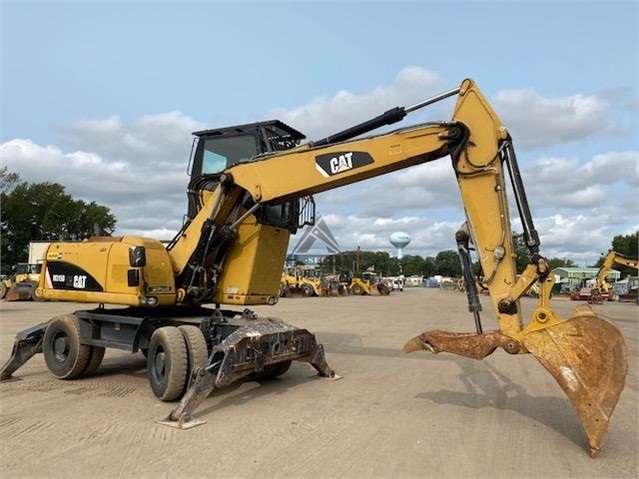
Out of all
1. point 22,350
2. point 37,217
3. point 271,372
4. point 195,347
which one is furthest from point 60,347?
point 37,217

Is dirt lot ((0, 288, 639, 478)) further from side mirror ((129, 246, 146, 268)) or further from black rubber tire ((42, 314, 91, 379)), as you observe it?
side mirror ((129, 246, 146, 268))

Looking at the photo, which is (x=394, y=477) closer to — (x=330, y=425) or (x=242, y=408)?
(x=330, y=425)

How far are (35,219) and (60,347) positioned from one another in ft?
189

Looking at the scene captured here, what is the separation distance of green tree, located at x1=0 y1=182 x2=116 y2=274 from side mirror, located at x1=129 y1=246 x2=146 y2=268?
5429cm

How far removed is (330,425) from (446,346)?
1.53 m

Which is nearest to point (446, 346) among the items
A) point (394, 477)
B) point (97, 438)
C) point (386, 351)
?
point (394, 477)

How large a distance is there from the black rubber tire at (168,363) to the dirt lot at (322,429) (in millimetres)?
235

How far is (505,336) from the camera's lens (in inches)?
229

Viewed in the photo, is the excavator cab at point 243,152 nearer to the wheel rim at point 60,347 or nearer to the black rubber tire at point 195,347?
the black rubber tire at point 195,347

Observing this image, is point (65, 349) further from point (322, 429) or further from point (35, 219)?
point (35, 219)

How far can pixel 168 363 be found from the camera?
23.9ft

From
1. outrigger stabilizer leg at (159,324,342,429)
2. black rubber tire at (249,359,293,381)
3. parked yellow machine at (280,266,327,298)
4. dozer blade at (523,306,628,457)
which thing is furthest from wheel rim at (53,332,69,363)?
parked yellow machine at (280,266,327,298)

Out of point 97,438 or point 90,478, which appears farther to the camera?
point 97,438

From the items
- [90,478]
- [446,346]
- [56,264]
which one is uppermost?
[56,264]
